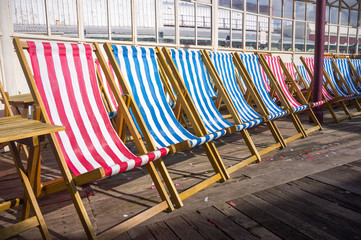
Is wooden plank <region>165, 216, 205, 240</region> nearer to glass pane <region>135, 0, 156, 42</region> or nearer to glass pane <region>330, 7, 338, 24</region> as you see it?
glass pane <region>135, 0, 156, 42</region>

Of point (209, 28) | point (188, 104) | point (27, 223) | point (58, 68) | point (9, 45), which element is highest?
point (209, 28)

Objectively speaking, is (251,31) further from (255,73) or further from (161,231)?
(161,231)

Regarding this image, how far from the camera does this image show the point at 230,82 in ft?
11.0

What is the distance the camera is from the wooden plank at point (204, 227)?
55.6 inches

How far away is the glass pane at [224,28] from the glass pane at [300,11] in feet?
10.4

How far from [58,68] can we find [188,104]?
990 mm

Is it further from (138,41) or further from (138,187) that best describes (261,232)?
(138,41)

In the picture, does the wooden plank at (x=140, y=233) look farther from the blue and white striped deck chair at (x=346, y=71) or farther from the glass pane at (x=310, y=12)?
the glass pane at (x=310, y=12)

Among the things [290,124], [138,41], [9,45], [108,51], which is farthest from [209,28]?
[108,51]

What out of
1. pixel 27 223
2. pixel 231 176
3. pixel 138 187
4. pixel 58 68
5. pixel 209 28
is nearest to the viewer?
pixel 27 223

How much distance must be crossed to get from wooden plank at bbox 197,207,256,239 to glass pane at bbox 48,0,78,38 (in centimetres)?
340

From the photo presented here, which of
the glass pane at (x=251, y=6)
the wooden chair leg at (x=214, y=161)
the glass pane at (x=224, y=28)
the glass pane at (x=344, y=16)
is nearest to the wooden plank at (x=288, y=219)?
the wooden chair leg at (x=214, y=161)

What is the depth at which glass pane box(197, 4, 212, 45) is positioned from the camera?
6.02 metres

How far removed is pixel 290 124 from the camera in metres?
4.21
